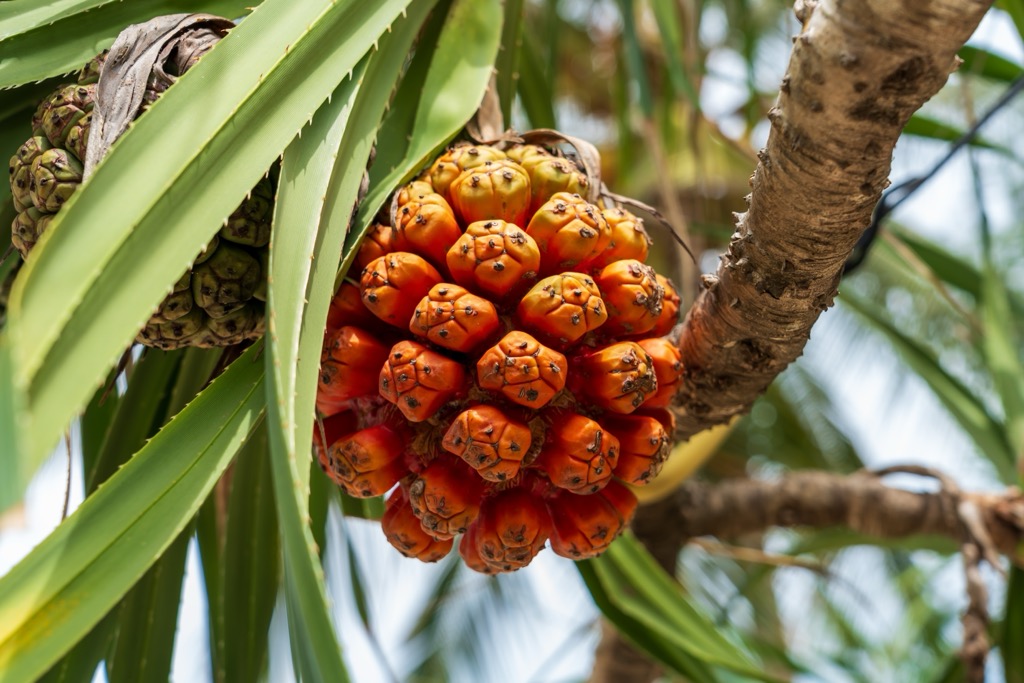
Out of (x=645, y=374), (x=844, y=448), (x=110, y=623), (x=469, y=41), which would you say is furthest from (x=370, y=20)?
(x=844, y=448)

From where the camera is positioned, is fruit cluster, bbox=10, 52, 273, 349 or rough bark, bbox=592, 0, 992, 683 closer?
rough bark, bbox=592, 0, 992, 683

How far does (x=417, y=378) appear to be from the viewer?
27.4 inches

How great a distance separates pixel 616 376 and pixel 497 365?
0.32 ft

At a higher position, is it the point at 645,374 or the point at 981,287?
the point at 981,287

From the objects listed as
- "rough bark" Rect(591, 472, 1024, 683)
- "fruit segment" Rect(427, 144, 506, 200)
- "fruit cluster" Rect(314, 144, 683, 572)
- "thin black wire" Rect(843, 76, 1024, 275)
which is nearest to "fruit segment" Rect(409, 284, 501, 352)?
"fruit cluster" Rect(314, 144, 683, 572)

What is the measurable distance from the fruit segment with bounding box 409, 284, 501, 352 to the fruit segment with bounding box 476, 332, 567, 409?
0.02 meters

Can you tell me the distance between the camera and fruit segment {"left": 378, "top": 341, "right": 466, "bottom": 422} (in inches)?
27.4

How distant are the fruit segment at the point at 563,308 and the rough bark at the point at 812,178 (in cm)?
15

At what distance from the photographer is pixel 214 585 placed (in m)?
1.16

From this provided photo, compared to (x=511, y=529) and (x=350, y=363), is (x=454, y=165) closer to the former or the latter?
(x=350, y=363)

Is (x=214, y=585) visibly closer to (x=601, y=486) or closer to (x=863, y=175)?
(x=601, y=486)

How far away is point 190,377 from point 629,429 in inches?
19.4

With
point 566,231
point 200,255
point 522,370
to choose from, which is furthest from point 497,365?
point 200,255

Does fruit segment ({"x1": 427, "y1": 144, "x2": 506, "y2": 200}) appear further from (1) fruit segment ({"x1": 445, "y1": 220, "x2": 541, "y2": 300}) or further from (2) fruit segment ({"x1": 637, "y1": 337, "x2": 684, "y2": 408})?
(2) fruit segment ({"x1": 637, "y1": 337, "x2": 684, "y2": 408})
